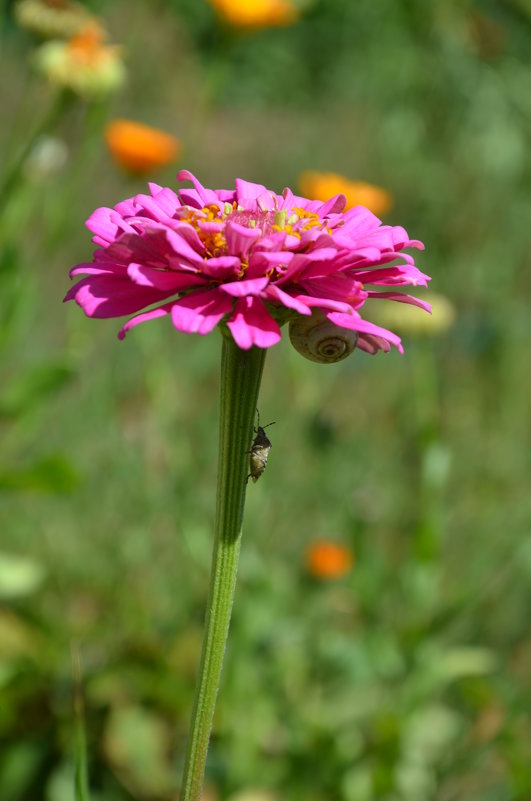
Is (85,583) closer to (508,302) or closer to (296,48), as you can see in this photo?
(508,302)

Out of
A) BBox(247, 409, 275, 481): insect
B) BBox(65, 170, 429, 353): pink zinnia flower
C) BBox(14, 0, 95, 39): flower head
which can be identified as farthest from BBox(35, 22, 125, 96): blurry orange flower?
BBox(247, 409, 275, 481): insect

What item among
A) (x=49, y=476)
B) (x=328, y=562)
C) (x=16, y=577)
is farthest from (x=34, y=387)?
(x=328, y=562)

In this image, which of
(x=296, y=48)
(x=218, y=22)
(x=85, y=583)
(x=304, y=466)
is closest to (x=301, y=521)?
(x=304, y=466)

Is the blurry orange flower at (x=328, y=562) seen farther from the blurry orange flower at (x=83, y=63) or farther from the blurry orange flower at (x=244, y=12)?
the blurry orange flower at (x=244, y=12)

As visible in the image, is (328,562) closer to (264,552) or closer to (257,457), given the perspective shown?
(264,552)

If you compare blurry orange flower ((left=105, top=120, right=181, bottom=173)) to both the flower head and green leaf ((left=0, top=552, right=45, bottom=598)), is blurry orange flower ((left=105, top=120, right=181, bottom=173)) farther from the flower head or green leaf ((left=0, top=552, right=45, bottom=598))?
green leaf ((left=0, top=552, right=45, bottom=598))

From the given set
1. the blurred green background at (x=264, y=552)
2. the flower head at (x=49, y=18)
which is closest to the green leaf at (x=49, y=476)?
the blurred green background at (x=264, y=552)
